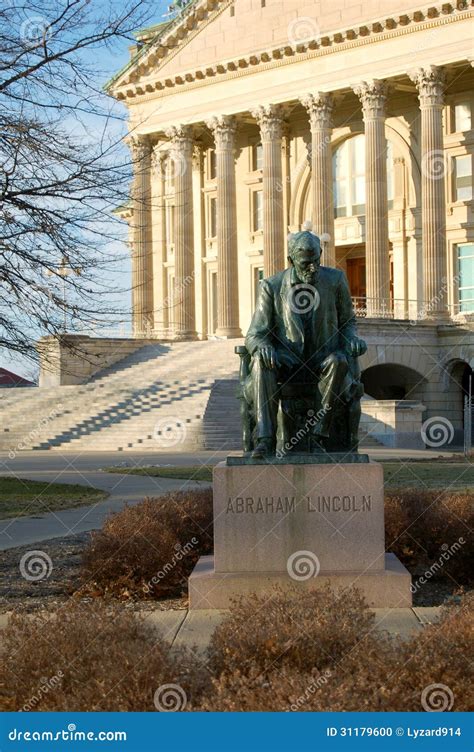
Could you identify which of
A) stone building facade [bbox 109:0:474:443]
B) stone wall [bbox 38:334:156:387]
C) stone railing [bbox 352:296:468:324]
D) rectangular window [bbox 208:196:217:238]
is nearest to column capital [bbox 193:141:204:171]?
stone building facade [bbox 109:0:474:443]

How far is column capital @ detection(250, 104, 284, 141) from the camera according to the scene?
56.0m

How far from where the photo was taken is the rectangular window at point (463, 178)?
177ft

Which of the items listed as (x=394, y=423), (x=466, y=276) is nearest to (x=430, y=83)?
(x=466, y=276)

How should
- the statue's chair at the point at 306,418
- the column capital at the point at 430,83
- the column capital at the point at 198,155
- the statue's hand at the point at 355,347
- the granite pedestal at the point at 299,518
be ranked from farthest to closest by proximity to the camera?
the column capital at the point at 198,155
the column capital at the point at 430,83
the statue's hand at the point at 355,347
the statue's chair at the point at 306,418
the granite pedestal at the point at 299,518

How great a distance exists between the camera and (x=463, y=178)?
5422 centimetres

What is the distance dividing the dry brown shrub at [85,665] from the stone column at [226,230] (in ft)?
162

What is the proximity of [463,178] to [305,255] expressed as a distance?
44867 millimetres

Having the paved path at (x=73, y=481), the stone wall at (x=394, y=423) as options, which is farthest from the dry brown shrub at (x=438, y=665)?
the stone wall at (x=394, y=423)

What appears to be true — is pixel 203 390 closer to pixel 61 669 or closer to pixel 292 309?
pixel 292 309

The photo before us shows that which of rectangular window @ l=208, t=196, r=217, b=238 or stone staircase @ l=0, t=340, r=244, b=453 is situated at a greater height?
rectangular window @ l=208, t=196, r=217, b=238

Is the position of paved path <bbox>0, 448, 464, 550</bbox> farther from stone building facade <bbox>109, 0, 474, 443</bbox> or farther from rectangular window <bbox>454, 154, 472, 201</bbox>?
rectangular window <bbox>454, 154, 472, 201</bbox>

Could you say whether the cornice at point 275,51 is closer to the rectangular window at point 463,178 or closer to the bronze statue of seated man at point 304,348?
the rectangular window at point 463,178

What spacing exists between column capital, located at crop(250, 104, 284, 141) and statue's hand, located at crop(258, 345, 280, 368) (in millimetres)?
46495

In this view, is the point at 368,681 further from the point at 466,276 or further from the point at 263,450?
the point at 466,276
